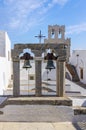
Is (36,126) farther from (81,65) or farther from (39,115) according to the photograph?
(81,65)

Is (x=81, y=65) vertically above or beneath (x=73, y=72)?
above

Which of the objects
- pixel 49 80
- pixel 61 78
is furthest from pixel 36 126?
pixel 49 80

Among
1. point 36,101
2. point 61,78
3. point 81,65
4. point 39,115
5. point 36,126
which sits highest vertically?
point 81,65

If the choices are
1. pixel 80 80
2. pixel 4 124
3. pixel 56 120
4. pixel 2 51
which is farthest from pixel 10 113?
pixel 80 80

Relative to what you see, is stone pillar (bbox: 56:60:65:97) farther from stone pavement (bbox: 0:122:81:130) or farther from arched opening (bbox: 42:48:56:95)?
stone pavement (bbox: 0:122:81:130)

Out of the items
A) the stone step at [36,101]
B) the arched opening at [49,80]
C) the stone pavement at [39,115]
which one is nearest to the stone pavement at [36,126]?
the stone pavement at [39,115]

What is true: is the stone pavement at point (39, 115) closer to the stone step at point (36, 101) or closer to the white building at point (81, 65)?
the stone step at point (36, 101)

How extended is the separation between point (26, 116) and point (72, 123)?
1137 mm

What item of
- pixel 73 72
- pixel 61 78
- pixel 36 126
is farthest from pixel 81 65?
A: pixel 36 126

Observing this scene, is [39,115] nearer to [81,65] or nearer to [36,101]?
[36,101]

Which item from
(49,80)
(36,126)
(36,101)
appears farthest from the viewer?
(49,80)

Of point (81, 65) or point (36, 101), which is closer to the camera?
point (36, 101)

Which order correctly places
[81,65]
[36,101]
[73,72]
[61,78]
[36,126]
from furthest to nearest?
[73,72], [81,65], [61,78], [36,101], [36,126]

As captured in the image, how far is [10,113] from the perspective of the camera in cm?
550
